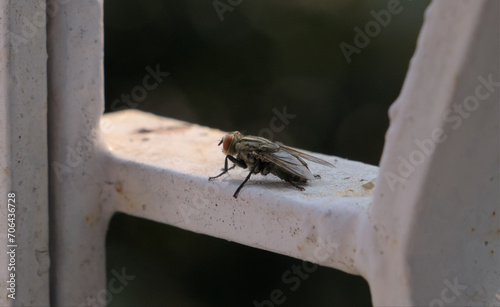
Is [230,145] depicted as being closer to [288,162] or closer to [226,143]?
[226,143]

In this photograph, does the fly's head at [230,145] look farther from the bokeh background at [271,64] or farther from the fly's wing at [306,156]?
the bokeh background at [271,64]

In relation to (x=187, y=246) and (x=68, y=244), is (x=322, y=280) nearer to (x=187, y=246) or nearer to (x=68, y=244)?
(x=187, y=246)

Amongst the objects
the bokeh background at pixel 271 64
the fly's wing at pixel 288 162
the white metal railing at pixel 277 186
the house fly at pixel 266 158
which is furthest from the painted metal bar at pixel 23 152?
the bokeh background at pixel 271 64

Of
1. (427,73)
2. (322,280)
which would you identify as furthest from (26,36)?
(322,280)

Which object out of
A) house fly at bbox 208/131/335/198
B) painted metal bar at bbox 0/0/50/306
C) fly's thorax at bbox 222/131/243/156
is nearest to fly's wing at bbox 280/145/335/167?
house fly at bbox 208/131/335/198

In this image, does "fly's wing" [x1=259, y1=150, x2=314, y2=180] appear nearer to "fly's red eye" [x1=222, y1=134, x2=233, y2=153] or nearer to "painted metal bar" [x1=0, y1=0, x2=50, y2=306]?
"fly's red eye" [x1=222, y1=134, x2=233, y2=153]

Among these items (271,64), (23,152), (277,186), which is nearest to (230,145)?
(277,186)
